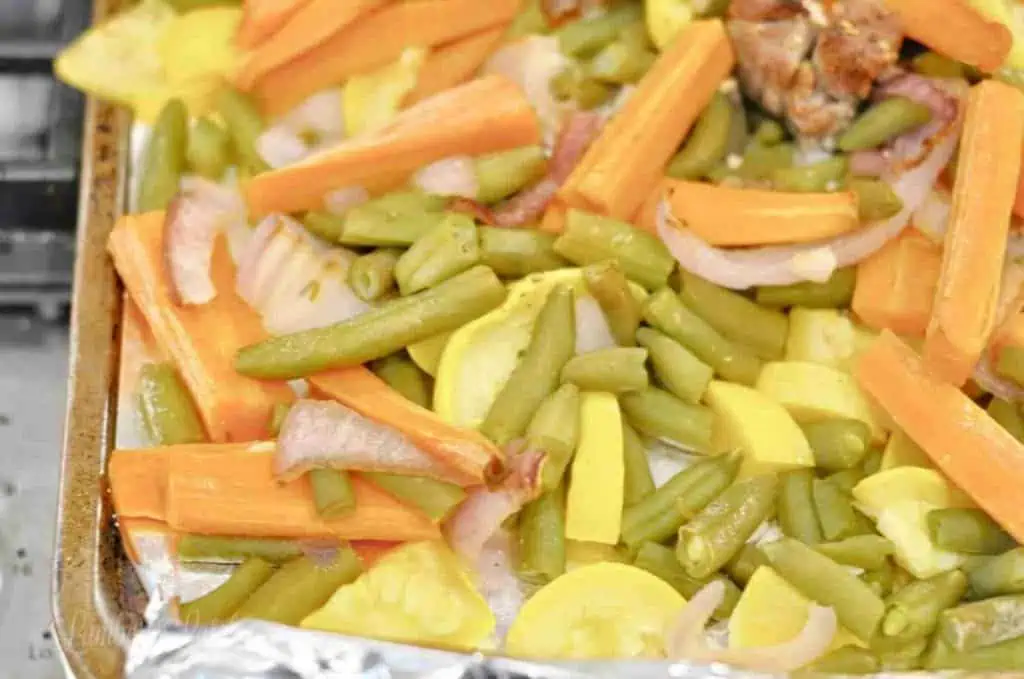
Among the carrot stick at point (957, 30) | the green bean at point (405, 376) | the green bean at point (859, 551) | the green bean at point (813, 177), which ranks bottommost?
the green bean at point (405, 376)

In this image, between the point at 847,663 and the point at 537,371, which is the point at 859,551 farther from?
the point at 537,371

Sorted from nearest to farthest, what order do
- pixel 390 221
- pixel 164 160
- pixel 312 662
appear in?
pixel 312 662 → pixel 390 221 → pixel 164 160

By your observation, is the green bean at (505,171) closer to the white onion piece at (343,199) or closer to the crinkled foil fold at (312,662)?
the white onion piece at (343,199)

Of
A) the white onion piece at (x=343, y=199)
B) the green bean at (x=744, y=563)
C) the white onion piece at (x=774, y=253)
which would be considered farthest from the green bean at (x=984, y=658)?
the white onion piece at (x=343, y=199)

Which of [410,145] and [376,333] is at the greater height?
[410,145]

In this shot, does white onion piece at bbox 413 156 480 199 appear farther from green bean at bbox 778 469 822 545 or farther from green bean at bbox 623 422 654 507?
green bean at bbox 778 469 822 545

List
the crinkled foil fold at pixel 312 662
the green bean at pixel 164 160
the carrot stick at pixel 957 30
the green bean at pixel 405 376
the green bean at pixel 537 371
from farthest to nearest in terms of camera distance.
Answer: the green bean at pixel 164 160
the carrot stick at pixel 957 30
the green bean at pixel 405 376
the green bean at pixel 537 371
the crinkled foil fold at pixel 312 662

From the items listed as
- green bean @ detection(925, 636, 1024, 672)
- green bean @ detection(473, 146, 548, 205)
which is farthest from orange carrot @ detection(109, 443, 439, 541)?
green bean @ detection(925, 636, 1024, 672)

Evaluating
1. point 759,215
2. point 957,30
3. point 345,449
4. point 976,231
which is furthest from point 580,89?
point 345,449

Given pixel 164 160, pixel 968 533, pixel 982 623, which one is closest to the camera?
pixel 982 623
